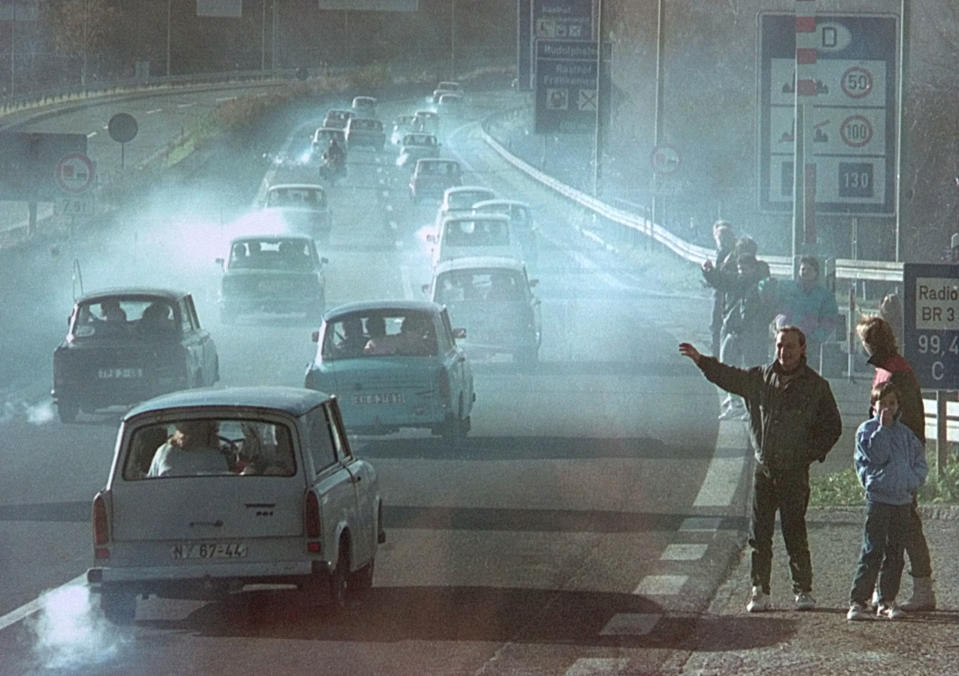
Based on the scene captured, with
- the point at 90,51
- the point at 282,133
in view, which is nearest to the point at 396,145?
the point at 282,133

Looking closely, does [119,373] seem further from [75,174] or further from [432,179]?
[432,179]

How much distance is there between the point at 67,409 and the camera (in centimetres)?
2447

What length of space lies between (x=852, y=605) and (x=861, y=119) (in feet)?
37.6

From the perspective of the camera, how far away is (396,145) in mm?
95000

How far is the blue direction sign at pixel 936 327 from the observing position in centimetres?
1489

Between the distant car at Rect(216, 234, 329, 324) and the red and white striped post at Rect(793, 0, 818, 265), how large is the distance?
16.8 metres

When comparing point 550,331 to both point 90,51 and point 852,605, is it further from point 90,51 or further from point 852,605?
point 90,51

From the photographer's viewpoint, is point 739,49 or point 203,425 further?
point 739,49

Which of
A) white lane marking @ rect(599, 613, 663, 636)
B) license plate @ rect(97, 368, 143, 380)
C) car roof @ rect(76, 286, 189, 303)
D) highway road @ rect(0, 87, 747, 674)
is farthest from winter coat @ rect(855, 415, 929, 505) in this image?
car roof @ rect(76, 286, 189, 303)

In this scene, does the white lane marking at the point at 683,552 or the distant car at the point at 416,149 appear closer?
the white lane marking at the point at 683,552

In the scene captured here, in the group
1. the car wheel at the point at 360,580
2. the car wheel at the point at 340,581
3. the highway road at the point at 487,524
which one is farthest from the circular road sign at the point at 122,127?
the car wheel at the point at 340,581

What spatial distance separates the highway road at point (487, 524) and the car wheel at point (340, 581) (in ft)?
0.34

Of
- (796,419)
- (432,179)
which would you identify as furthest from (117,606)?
(432,179)

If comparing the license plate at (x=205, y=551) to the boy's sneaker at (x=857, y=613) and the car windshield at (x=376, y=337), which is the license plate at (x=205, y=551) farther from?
the car windshield at (x=376, y=337)
